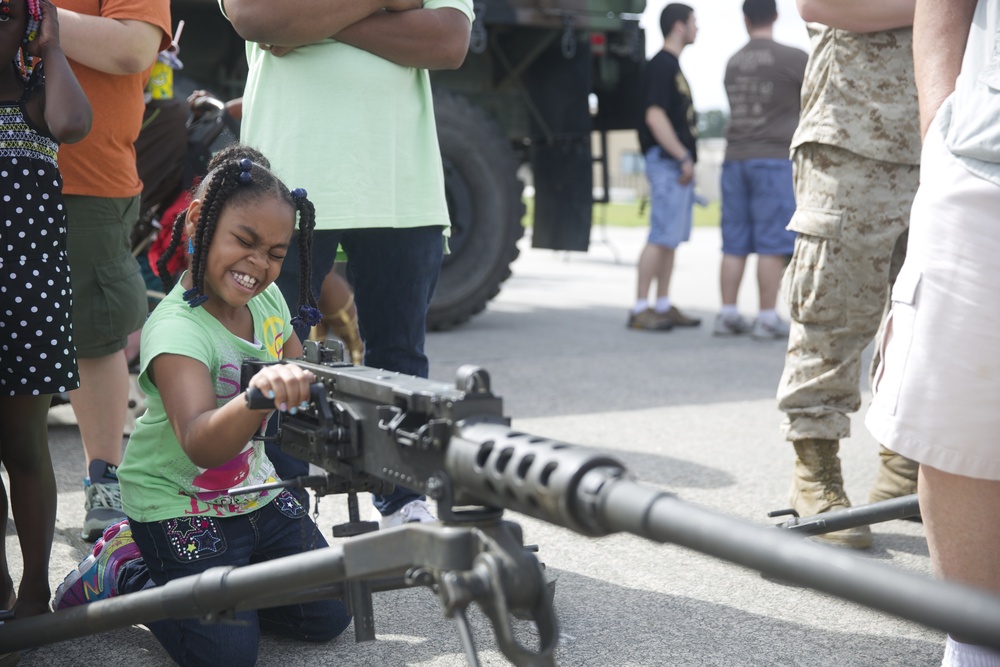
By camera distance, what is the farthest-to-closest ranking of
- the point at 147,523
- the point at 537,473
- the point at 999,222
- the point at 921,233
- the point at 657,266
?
the point at 657,266, the point at 147,523, the point at 921,233, the point at 999,222, the point at 537,473

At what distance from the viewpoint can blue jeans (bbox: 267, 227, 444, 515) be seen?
277 cm

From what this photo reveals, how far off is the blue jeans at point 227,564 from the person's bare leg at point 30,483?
17cm

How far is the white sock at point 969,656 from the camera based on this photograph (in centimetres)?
193

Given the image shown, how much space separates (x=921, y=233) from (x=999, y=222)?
0.50 feet

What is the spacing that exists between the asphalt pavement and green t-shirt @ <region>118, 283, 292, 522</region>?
1.09 feet

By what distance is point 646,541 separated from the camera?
3.21m

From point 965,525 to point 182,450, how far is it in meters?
1.44

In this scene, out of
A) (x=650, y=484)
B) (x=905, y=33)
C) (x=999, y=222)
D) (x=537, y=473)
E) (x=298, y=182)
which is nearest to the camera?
(x=537, y=473)

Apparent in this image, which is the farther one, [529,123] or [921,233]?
[529,123]

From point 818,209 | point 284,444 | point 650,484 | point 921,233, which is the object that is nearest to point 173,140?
point 650,484

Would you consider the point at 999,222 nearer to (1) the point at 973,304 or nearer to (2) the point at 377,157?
(1) the point at 973,304

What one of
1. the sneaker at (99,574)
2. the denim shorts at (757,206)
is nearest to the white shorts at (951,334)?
the sneaker at (99,574)

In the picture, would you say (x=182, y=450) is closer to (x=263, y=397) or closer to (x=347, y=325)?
(x=263, y=397)

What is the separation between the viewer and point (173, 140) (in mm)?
4254
